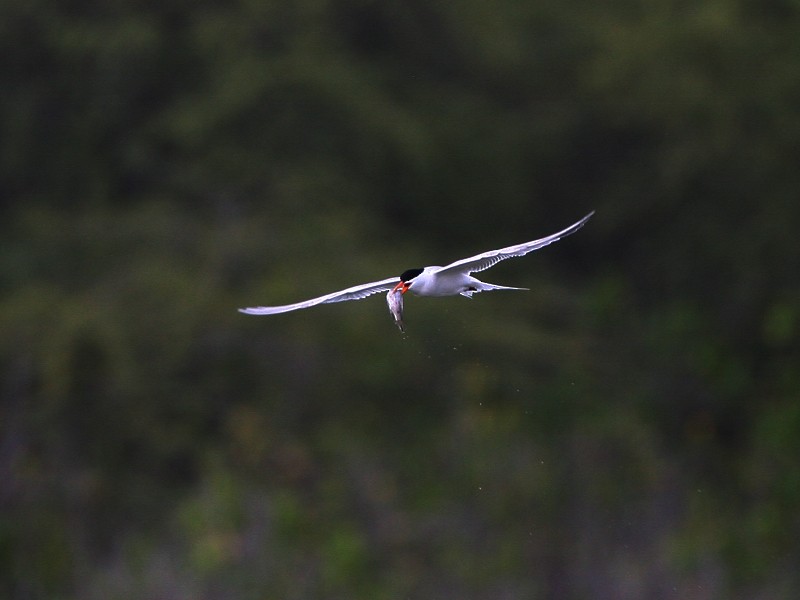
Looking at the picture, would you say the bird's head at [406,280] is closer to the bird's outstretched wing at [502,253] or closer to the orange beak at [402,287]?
the orange beak at [402,287]

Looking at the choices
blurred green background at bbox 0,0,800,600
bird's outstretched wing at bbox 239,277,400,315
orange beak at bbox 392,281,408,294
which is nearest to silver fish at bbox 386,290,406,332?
orange beak at bbox 392,281,408,294

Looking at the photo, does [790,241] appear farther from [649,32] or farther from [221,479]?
[221,479]

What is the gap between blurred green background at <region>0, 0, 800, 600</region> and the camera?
1480 cm

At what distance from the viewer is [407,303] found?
16797 mm

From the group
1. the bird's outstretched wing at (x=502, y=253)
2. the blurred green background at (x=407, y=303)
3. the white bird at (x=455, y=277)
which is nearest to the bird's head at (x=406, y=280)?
the white bird at (x=455, y=277)

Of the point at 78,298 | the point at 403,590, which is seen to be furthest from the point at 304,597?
the point at 78,298

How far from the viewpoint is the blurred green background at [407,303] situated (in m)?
14.8

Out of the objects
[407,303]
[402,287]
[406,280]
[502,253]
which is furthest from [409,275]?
[407,303]

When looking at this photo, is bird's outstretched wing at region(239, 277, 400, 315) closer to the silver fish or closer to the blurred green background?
the silver fish

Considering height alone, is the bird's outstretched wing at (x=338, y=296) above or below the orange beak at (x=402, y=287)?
below

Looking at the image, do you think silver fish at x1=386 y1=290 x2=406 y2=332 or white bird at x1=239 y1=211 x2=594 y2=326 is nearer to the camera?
silver fish at x1=386 y1=290 x2=406 y2=332

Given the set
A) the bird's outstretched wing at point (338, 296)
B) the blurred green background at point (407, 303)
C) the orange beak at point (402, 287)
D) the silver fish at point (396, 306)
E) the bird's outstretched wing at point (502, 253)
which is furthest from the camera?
the blurred green background at point (407, 303)

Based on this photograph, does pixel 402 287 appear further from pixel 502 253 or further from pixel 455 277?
pixel 502 253

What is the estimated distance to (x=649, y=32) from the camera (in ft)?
70.9
